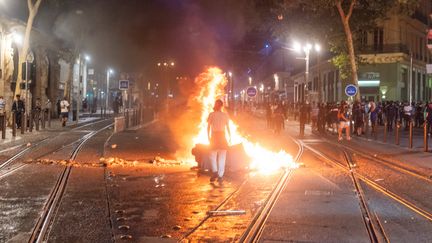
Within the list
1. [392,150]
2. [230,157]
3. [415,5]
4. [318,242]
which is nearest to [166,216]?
[318,242]

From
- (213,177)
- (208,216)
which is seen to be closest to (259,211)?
(208,216)

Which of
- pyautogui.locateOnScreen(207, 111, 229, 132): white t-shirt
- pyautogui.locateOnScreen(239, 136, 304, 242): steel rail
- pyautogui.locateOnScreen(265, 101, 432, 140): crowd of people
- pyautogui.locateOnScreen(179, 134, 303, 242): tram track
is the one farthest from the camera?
pyautogui.locateOnScreen(265, 101, 432, 140): crowd of people

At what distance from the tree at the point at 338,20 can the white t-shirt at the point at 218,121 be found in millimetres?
20583

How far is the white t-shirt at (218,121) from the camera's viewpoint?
1267 cm

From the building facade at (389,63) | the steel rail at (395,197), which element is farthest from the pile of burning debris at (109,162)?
the building facade at (389,63)

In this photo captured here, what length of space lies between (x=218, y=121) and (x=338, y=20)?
24.9 metres

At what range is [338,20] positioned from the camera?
117 feet

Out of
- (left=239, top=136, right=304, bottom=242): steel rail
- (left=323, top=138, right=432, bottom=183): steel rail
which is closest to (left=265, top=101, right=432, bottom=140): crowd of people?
(left=323, top=138, right=432, bottom=183): steel rail

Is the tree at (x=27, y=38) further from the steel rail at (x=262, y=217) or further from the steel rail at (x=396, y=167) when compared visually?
the steel rail at (x=262, y=217)

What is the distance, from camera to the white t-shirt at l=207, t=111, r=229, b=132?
12.7 m

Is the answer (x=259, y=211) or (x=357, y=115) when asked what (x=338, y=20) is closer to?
(x=357, y=115)

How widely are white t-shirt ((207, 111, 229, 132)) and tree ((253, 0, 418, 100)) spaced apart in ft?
67.5

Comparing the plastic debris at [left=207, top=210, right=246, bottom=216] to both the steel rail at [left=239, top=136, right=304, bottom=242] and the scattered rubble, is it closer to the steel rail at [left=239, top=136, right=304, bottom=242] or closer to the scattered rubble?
the steel rail at [left=239, top=136, right=304, bottom=242]

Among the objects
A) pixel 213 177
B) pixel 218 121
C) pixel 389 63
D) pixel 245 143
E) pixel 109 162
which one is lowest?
pixel 213 177
